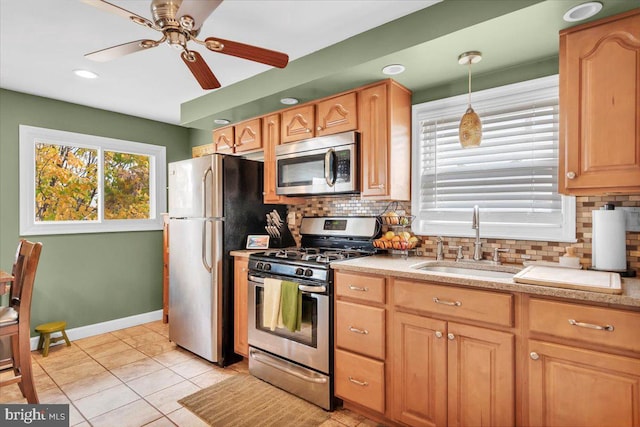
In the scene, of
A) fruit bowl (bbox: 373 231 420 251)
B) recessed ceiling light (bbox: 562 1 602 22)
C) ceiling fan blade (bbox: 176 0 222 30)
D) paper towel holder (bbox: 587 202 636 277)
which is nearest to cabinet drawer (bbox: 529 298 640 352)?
paper towel holder (bbox: 587 202 636 277)

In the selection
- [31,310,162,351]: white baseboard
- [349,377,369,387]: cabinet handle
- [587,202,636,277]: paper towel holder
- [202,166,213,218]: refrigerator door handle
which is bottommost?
[31,310,162,351]: white baseboard

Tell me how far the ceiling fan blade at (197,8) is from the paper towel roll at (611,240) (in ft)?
7.00

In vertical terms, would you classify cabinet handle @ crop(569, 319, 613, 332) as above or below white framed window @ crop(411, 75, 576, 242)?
below

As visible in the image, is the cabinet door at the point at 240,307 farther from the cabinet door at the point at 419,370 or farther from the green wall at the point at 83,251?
the green wall at the point at 83,251

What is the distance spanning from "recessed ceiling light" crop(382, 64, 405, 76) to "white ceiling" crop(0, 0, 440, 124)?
0.27 m

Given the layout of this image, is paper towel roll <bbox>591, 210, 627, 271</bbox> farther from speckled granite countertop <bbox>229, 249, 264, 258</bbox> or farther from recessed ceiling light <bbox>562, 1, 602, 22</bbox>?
speckled granite countertop <bbox>229, 249, 264, 258</bbox>

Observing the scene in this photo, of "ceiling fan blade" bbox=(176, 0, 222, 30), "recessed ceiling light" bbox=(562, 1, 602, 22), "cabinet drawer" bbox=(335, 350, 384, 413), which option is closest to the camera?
"ceiling fan blade" bbox=(176, 0, 222, 30)

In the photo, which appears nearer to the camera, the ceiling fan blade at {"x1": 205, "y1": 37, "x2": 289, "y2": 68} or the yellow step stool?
the ceiling fan blade at {"x1": 205, "y1": 37, "x2": 289, "y2": 68}

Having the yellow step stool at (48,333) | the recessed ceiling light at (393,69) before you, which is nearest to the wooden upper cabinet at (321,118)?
the recessed ceiling light at (393,69)

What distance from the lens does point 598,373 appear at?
1400 millimetres

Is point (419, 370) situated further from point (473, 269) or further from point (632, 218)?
point (632, 218)

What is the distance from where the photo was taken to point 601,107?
1.64 meters

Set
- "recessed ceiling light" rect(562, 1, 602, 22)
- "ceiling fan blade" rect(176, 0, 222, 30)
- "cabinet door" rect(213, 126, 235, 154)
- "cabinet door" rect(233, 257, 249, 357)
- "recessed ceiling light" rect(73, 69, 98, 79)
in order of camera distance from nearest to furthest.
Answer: "ceiling fan blade" rect(176, 0, 222, 30)
"recessed ceiling light" rect(562, 1, 602, 22)
"recessed ceiling light" rect(73, 69, 98, 79)
"cabinet door" rect(233, 257, 249, 357)
"cabinet door" rect(213, 126, 235, 154)

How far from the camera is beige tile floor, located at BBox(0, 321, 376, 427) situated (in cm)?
218
